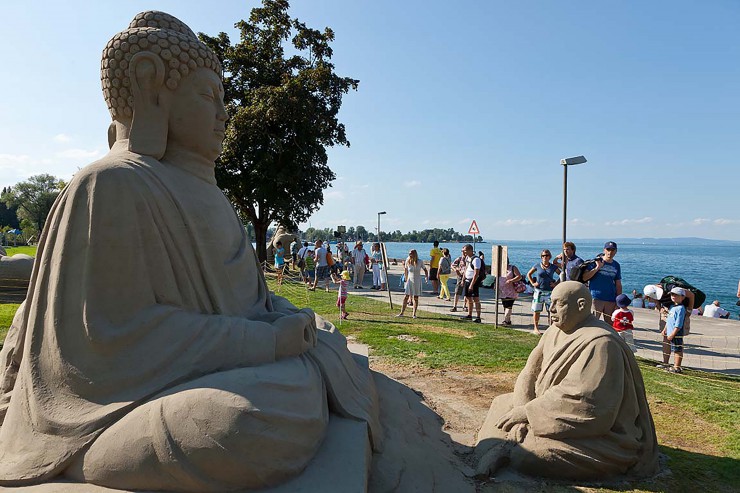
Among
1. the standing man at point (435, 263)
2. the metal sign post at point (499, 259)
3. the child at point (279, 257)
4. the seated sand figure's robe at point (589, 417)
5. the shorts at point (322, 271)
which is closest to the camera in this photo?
the seated sand figure's robe at point (589, 417)

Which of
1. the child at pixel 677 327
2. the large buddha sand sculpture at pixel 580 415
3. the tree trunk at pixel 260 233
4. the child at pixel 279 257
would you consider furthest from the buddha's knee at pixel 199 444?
the tree trunk at pixel 260 233

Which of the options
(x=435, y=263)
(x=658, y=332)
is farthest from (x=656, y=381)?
(x=435, y=263)

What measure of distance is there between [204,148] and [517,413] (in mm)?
3159

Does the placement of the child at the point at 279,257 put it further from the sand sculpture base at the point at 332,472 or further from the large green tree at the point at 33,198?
the large green tree at the point at 33,198

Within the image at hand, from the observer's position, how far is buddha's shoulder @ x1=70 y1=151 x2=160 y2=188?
2.46m

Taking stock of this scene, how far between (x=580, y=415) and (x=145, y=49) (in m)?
3.87

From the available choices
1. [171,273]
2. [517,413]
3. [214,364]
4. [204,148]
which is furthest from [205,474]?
[517,413]

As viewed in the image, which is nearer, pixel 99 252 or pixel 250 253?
pixel 99 252

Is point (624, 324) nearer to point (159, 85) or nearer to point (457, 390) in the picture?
point (457, 390)

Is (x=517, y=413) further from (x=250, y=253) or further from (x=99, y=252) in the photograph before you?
(x=99, y=252)

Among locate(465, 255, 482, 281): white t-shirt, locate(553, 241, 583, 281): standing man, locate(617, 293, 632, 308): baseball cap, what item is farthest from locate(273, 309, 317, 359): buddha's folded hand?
locate(465, 255, 482, 281): white t-shirt

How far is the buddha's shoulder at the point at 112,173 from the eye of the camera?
8.08ft

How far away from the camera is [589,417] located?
11.0 ft

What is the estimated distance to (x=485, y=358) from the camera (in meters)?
6.95
